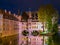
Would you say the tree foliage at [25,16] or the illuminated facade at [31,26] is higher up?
the tree foliage at [25,16]

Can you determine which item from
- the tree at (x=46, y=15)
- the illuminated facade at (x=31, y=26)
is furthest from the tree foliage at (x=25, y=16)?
the tree at (x=46, y=15)

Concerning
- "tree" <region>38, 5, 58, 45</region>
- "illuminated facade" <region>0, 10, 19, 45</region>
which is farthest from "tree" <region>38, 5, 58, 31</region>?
"illuminated facade" <region>0, 10, 19, 45</region>

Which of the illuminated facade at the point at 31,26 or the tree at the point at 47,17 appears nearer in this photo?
the illuminated facade at the point at 31,26

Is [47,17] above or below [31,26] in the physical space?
above

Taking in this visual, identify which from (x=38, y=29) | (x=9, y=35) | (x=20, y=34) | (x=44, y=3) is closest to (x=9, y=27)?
(x=9, y=35)

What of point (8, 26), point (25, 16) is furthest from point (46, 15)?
point (8, 26)

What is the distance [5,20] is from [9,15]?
0.37 metres

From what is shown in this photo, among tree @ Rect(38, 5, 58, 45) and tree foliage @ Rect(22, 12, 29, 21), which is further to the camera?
tree @ Rect(38, 5, 58, 45)

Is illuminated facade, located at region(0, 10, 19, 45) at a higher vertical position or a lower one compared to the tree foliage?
lower

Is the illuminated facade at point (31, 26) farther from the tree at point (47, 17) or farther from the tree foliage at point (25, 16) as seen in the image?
the tree at point (47, 17)

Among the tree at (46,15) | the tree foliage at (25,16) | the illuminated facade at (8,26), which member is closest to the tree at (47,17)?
the tree at (46,15)

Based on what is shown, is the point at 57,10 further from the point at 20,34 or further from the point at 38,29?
the point at 20,34

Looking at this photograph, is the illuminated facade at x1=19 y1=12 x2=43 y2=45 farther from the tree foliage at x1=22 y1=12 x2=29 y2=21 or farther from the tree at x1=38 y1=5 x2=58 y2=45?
the tree at x1=38 y1=5 x2=58 y2=45

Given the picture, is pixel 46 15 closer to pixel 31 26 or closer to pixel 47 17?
pixel 47 17
